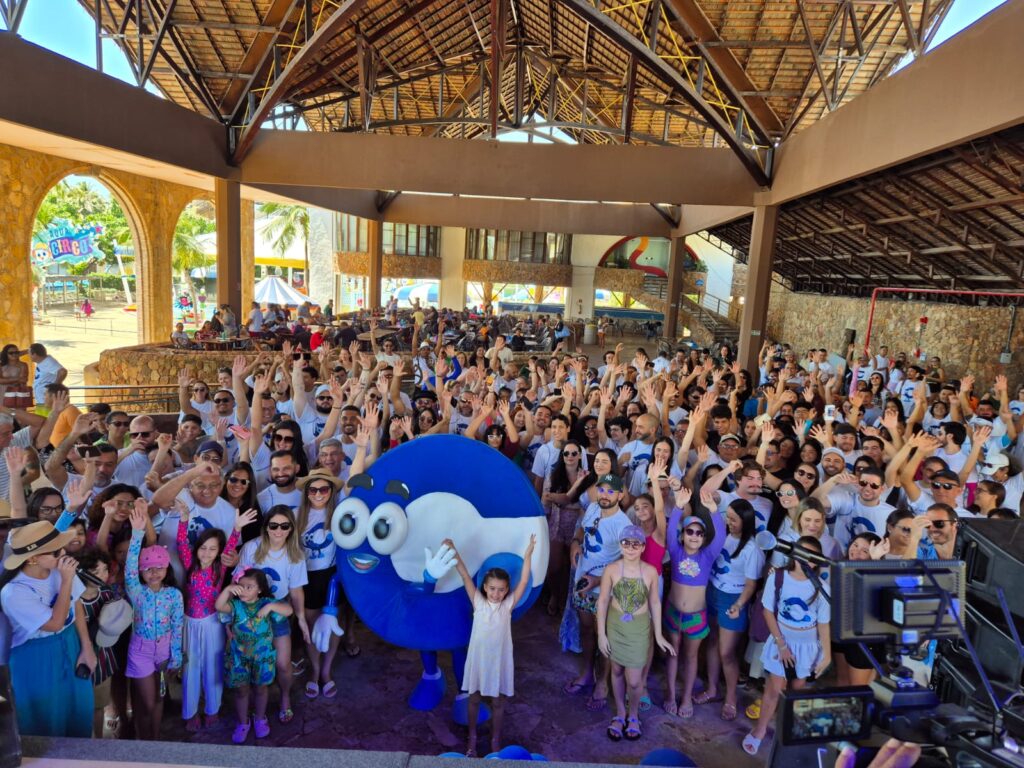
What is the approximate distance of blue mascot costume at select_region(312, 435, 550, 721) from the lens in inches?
152

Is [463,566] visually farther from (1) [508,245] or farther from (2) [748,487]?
(1) [508,245]

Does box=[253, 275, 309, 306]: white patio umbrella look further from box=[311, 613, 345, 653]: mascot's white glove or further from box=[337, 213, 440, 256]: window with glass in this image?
box=[311, 613, 345, 653]: mascot's white glove

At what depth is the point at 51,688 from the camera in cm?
295

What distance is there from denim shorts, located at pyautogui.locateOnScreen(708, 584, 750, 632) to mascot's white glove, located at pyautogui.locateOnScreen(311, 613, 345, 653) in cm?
249

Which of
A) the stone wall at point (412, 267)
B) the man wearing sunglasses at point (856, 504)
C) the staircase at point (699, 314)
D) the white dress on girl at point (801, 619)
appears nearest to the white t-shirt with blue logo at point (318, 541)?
the white dress on girl at point (801, 619)

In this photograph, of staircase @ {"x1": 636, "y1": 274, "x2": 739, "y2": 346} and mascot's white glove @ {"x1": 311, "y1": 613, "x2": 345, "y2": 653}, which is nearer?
mascot's white glove @ {"x1": 311, "y1": 613, "x2": 345, "y2": 653}

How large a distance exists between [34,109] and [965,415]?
11996mm

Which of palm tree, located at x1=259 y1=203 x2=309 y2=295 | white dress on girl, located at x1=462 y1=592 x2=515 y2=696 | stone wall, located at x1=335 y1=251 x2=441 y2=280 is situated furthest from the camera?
palm tree, located at x1=259 y1=203 x2=309 y2=295

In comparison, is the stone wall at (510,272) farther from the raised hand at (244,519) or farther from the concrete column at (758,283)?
the raised hand at (244,519)

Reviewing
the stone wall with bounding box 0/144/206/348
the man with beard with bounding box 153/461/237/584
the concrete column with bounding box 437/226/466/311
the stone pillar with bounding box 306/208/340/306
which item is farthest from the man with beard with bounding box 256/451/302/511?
the stone pillar with bounding box 306/208/340/306

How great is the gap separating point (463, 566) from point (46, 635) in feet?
6.57

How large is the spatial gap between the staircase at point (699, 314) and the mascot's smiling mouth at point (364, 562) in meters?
19.4

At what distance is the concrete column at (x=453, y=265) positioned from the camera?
32.8 metres

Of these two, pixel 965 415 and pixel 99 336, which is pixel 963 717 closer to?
pixel 965 415
